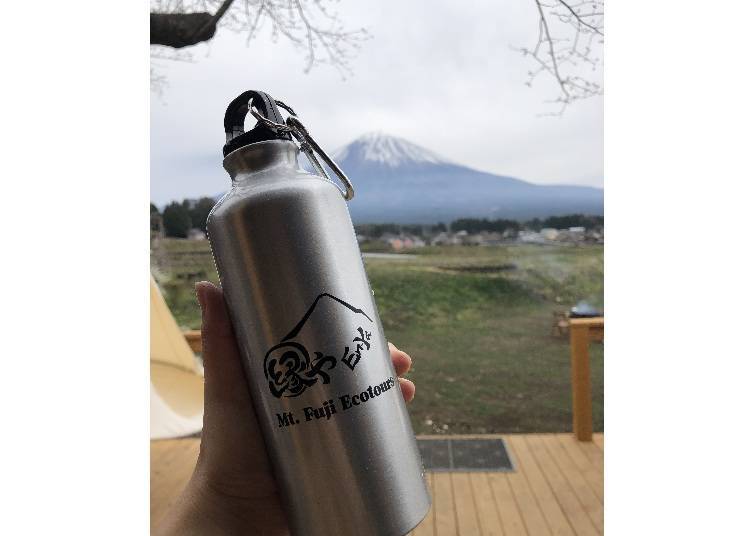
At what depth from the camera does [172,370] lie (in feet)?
7.51

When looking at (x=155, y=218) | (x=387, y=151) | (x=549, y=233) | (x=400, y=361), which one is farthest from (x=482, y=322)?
(x=400, y=361)

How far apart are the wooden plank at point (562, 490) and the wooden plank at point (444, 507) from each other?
34cm

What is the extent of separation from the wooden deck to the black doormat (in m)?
0.04

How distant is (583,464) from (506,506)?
43 centimetres

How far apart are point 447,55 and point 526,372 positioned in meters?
1.50

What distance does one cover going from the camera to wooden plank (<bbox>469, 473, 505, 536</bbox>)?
1684 millimetres

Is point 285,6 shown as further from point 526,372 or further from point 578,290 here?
point 526,372

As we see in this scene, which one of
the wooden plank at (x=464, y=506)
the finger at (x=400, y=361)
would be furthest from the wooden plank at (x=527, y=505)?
the finger at (x=400, y=361)

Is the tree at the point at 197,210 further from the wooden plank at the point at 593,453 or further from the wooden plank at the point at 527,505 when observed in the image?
the wooden plank at the point at 593,453

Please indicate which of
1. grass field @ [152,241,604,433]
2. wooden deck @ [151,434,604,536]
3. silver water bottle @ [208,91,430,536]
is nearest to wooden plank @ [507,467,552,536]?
wooden deck @ [151,434,604,536]

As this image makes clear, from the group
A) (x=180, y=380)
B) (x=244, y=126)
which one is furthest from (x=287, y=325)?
(x=180, y=380)

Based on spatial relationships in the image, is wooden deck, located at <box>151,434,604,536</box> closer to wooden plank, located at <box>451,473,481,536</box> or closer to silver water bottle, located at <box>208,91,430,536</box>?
wooden plank, located at <box>451,473,481,536</box>

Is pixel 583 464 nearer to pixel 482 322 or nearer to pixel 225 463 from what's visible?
pixel 482 322

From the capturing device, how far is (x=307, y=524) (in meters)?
0.57
